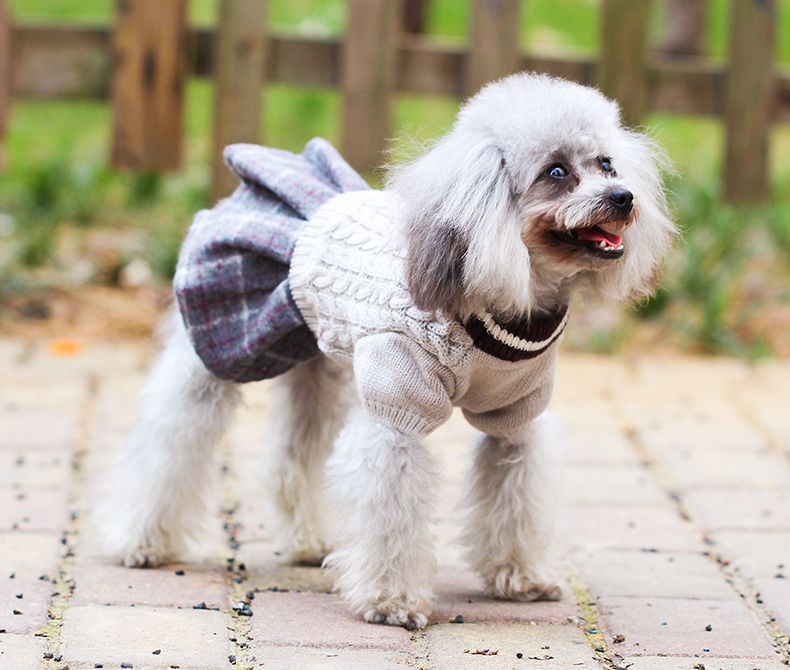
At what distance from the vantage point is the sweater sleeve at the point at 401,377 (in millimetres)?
2684

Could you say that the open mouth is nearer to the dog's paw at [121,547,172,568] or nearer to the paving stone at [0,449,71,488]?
the dog's paw at [121,547,172,568]

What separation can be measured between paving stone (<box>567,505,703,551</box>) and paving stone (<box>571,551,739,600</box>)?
0.25 ft

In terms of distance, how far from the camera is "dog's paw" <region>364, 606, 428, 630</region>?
2.79 metres

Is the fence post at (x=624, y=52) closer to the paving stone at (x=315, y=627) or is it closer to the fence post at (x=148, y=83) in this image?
the fence post at (x=148, y=83)

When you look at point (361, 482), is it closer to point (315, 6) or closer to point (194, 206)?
point (194, 206)

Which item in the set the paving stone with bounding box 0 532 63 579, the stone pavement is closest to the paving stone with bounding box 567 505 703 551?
the stone pavement

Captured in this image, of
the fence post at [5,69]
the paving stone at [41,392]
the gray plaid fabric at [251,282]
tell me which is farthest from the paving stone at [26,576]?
Answer: the fence post at [5,69]

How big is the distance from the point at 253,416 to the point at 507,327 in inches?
88.1

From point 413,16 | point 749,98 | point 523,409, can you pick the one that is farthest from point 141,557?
point 413,16

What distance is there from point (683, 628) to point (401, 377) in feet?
3.27

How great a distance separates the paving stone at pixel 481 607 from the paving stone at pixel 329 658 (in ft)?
0.92

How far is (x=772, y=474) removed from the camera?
4145 mm

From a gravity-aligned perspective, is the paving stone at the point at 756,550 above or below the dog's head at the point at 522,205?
below

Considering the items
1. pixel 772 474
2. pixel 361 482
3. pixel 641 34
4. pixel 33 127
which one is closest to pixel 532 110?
pixel 361 482
